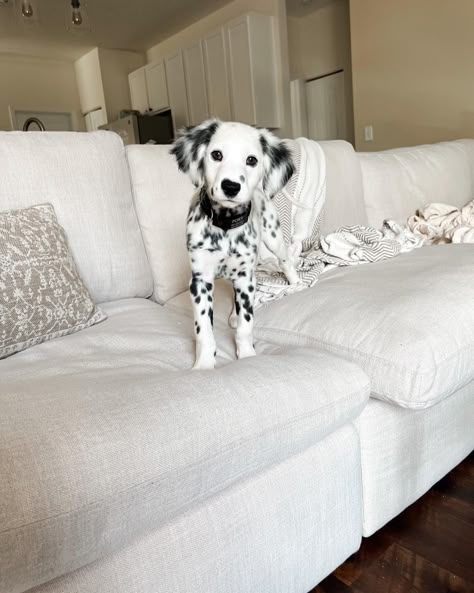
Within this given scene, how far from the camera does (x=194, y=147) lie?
3.78 ft

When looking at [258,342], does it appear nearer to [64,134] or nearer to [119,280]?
[119,280]

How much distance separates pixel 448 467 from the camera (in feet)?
4.25

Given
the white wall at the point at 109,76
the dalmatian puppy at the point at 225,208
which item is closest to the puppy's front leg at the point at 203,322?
the dalmatian puppy at the point at 225,208

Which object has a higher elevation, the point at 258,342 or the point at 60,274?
the point at 60,274

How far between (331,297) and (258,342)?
0.24m

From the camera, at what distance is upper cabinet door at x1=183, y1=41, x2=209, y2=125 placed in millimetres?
5438

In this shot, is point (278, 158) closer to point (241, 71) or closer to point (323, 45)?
point (241, 71)

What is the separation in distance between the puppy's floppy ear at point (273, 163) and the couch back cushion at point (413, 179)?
120 cm

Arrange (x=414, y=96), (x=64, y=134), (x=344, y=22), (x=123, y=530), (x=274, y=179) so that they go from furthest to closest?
(x=344, y=22)
(x=414, y=96)
(x=64, y=134)
(x=274, y=179)
(x=123, y=530)

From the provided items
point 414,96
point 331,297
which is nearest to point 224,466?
point 331,297

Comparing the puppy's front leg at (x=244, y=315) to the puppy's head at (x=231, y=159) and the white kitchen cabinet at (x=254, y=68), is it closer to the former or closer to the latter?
the puppy's head at (x=231, y=159)

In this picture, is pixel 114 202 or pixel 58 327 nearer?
pixel 58 327

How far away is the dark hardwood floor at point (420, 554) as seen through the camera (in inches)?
40.6

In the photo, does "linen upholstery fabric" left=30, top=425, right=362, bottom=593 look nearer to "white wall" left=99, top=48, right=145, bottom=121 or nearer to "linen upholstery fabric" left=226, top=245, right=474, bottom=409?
"linen upholstery fabric" left=226, top=245, right=474, bottom=409
